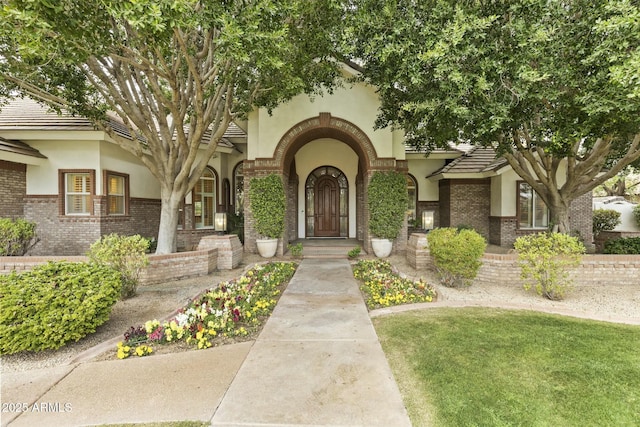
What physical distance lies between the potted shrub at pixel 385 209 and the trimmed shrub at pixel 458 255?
3.10 m

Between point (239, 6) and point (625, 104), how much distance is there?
7270 mm

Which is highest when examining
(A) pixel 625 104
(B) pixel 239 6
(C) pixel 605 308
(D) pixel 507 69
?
(B) pixel 239 6

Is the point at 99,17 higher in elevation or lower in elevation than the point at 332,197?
higher

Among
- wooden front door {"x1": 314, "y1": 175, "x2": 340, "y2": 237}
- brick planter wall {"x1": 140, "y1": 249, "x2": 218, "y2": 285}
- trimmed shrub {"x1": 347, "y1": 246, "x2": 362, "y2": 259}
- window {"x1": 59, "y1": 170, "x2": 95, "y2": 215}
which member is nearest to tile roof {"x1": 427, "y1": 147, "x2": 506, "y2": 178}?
wooden front door {"x1": 314, "y1": 175, "x2": 340, "y2": 237}

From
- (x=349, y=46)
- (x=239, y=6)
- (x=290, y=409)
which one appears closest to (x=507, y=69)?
(x=349, y=46)

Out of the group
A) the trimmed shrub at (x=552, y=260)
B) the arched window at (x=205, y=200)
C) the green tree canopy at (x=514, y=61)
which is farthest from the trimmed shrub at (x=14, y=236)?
the trimmed shrub at (x=552, y=260)

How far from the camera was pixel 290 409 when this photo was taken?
110 inches

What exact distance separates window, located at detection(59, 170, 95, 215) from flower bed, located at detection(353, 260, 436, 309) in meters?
9.50

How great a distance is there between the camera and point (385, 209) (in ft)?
33.8

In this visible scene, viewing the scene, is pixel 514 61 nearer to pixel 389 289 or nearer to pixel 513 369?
pixel 389 289

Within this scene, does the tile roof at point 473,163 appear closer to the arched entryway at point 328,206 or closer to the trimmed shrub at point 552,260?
the arched entryway at point 328,206

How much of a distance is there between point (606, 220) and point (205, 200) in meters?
20.4

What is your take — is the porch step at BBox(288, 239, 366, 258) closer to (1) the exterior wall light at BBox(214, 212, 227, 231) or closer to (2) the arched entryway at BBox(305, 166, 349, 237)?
(2) the arched entryway at BBox(305, 166, 349, 237)

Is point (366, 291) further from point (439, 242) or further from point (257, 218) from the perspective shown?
point (257, 218)
